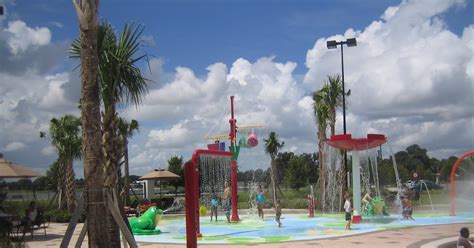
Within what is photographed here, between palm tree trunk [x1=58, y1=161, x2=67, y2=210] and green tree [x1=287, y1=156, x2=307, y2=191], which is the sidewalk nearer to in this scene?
palm tree trunk [x1=58, y1=161, x2=67, y2=210]

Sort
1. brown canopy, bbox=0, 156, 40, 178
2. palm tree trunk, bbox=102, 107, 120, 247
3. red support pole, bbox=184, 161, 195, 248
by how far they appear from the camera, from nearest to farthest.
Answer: red support pole, bbox=184, 161, 195, 248 → palm tree trunk, bbox=102, 107, 120, 247 → brown canopy, bbox=0, 156, 40, 178

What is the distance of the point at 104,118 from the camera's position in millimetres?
9734

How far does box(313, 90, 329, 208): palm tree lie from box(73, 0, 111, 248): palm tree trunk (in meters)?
A: 22.4

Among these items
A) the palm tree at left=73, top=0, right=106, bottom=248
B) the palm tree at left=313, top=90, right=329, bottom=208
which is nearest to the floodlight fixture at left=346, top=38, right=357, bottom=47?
the palm tree at left=313, top=90, right=329, bottom=208

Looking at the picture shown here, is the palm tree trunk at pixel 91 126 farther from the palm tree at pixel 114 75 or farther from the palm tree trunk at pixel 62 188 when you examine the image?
the palm tree trunk at pixel 62 188

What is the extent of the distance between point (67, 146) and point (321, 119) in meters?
15.6

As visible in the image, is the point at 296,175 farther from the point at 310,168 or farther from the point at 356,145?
the point at 356,145

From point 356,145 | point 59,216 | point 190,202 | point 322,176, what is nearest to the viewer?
point 190,202

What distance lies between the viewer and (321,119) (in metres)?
30.3

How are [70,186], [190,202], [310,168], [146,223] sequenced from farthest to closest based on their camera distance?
1. [310,168]
2. [70,186]
3. [146,223]
4. [190,202]

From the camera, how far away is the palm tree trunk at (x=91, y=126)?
8156 mm

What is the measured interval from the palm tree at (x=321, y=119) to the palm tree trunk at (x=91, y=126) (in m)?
22.4

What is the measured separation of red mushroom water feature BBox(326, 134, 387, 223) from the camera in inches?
825

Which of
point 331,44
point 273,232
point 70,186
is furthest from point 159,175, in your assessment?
point 273,232
